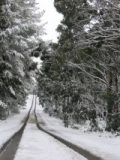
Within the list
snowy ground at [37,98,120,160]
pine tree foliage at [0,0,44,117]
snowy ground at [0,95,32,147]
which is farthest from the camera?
pine tree foliage at [0,0,44,117]

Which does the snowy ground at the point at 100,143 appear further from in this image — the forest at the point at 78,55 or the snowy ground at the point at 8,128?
the snowy ground at the point at 8,128

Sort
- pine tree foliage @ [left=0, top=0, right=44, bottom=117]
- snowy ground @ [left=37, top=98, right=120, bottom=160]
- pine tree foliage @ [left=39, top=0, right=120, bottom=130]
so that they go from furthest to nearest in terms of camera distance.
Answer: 1. pine tree foliage @ [left=0, top=0, right=44, bottom=117]
2. pine tree foliage @ [left=39, top=0, right=120, bottom=130]
3. snowy ground @ [left=37, top=98, right=120, bottom=160]

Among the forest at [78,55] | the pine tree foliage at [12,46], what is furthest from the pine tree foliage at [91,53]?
the pine tree foliage at [12,46]

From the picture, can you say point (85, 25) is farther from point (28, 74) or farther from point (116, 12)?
point (28, 74)

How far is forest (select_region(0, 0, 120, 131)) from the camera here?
89.3 feet

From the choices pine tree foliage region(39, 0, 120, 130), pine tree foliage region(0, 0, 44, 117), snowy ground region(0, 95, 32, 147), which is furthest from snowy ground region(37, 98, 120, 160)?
pine tree foliage region(0, 0, 44, 117)

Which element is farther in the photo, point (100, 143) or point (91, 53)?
point (91, 53)

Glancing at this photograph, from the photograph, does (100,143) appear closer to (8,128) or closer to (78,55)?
(78,55)

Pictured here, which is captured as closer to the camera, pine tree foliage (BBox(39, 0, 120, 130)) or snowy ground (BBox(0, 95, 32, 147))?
snowy ground (BBox(0, 95, 32, 147))

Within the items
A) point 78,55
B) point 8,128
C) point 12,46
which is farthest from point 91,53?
point 12,46

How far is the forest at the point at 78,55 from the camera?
89.3 ft

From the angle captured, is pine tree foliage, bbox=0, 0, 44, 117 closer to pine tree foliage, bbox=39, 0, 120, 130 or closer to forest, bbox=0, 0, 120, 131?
forest, bbox=0, 0, 120, 131

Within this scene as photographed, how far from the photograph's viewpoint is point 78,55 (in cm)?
3153

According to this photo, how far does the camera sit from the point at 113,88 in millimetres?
30297
